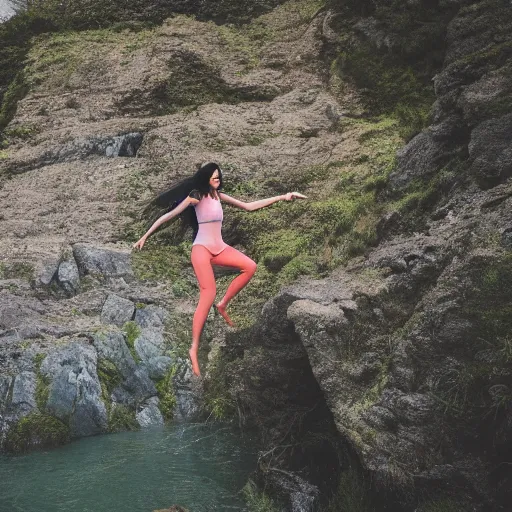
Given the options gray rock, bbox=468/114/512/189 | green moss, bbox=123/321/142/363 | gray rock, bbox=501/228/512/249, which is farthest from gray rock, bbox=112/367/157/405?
gray rock, bbox=501/228/512/249

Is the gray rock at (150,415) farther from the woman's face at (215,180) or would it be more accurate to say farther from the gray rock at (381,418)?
the woman's face at (215,180)

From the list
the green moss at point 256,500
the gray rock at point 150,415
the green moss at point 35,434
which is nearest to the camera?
the green moss at point 256,500

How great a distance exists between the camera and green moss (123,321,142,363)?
9.00m

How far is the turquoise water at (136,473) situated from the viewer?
6.03 meters

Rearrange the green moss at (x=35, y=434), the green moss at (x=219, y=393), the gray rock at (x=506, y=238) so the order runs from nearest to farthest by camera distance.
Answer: the gray rock at (x=506, y=238) < the green moss at (x=35, y=434) < the green moss at (x=219, y=393)

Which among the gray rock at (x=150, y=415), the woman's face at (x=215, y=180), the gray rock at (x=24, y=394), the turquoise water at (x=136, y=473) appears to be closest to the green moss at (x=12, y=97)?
the gray rock at (x=24, y=394)

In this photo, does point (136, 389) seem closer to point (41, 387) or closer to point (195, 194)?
point (41, 387)

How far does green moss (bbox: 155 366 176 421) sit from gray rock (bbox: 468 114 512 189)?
16.5 ft

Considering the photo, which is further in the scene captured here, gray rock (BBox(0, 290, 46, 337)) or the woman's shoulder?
gray rock (BBox(0, 290, 46, 337))

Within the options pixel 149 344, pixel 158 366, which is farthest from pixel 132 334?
pixel 158 366

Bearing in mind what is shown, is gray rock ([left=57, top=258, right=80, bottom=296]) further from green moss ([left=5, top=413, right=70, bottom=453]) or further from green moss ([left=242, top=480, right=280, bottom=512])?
green moss ([left=242, top=480, right=280, bottom=512])

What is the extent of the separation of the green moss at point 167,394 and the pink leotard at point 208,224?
4.48 metres

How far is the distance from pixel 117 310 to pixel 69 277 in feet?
3.60

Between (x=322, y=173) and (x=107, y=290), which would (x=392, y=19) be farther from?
(x=107, y=290)
